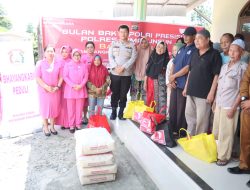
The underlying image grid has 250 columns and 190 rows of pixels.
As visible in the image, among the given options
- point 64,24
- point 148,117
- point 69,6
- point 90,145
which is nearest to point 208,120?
point 148,117

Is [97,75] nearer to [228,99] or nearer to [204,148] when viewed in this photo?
[204,148]

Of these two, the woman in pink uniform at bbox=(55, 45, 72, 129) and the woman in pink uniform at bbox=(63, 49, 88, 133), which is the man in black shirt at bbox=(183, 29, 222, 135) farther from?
the woman in pink uniform at bbox=(55, 45, 72, 129)

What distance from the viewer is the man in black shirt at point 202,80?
10.2 feet

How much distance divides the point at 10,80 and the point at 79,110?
1.24 metres

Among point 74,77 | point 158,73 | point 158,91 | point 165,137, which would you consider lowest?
point 165,137

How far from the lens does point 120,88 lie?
4.57 meters

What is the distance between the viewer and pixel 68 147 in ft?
13.5

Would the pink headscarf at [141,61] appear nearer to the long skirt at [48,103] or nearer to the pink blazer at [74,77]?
the pink blazer at [74,77]

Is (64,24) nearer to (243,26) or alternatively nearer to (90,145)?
(90,145)

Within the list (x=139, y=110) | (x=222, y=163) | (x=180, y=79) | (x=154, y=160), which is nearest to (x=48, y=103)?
(x=139, y=110)

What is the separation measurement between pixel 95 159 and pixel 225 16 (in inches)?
187

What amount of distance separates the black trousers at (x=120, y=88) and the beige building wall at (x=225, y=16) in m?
2.90

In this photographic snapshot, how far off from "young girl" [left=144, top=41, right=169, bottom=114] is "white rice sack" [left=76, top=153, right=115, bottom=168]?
5.46ft

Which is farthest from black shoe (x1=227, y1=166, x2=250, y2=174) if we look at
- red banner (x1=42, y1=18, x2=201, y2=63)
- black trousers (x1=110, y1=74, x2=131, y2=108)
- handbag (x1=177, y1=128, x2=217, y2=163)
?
red banner (x1=42, y1=18, x2=201, y2=63)
